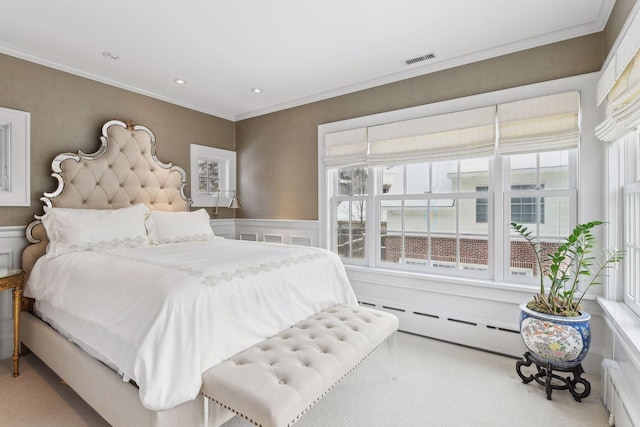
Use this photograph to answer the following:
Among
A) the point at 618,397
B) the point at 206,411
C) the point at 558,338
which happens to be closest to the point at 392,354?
Result: the point at 558,338

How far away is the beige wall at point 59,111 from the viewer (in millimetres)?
2705

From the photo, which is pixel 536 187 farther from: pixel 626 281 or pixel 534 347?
pixel 534 347

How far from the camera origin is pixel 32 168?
9.16 ft

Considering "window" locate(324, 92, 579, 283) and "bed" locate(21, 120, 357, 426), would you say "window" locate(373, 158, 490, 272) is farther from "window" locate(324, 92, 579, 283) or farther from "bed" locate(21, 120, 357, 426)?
"bed" locate(21, 120, 357, 426)

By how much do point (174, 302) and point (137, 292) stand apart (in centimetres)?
30

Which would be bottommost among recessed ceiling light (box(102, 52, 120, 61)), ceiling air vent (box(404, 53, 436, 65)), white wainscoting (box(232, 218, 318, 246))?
white wainscoting (box(232, 218, 318, 246))

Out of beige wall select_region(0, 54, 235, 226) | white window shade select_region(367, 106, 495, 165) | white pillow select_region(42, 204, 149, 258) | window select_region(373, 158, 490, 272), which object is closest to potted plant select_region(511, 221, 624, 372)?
window select_region(373, 158, 490, 272)

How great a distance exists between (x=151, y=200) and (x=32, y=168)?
101 cm

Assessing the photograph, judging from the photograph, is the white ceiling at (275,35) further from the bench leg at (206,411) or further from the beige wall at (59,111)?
the bench leg at (206,411)

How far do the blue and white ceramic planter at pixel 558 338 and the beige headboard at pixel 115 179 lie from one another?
3.59 m

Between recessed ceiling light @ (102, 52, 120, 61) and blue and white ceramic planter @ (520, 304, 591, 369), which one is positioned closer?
blue and white ceramic planter @ (520, 304, 591, 369)

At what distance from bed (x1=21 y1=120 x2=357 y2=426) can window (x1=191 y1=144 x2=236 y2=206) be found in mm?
767

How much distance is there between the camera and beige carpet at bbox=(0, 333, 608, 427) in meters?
1.84

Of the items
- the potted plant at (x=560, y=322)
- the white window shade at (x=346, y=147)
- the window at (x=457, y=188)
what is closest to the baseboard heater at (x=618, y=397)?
the potted plant at (x=560, y=322)
